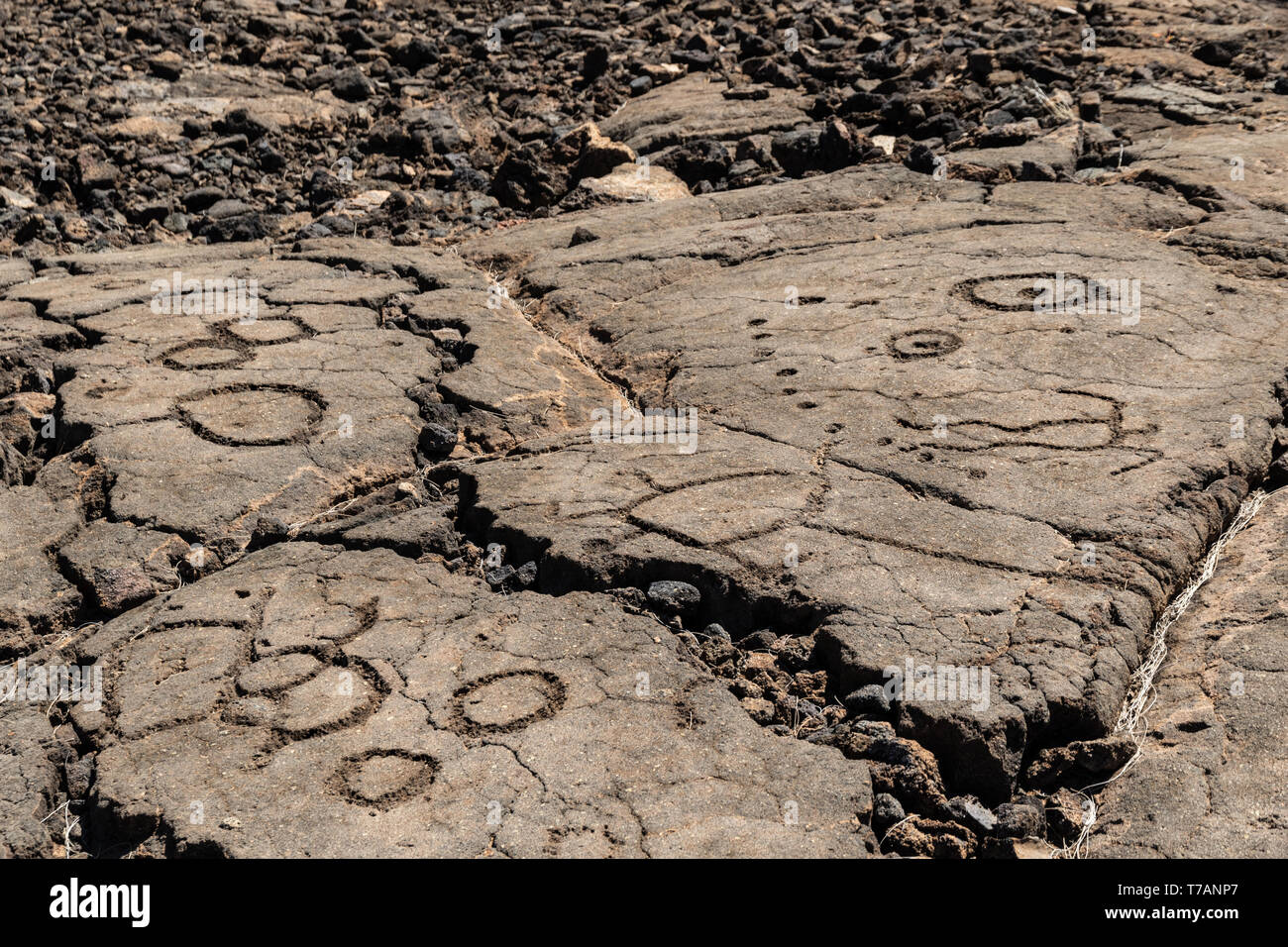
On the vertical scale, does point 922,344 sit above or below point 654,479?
above

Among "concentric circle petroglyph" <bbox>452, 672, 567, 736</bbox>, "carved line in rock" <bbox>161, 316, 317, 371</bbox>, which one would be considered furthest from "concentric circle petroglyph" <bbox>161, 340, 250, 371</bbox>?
"concentric circle petroglyph" <bbox>452, 672, 567, 736</bbox>

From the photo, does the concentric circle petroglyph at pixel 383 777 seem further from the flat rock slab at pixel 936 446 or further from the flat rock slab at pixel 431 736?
the flat rock slab at pixel 936 446

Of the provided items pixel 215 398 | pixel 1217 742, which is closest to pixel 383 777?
pixel 1217 742

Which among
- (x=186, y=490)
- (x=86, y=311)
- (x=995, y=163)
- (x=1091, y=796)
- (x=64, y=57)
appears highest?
(x=64, y=57)

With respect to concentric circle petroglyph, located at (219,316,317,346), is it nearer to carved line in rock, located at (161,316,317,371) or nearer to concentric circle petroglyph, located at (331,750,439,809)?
carved line in rock, located at (161,316,317,371)

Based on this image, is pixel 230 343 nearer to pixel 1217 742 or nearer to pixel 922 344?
pixel 922 344

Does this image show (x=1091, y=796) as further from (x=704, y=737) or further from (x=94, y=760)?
(x=94, y=760)

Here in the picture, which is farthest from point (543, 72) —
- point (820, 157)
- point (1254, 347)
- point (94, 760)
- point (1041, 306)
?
point (94, 760)
